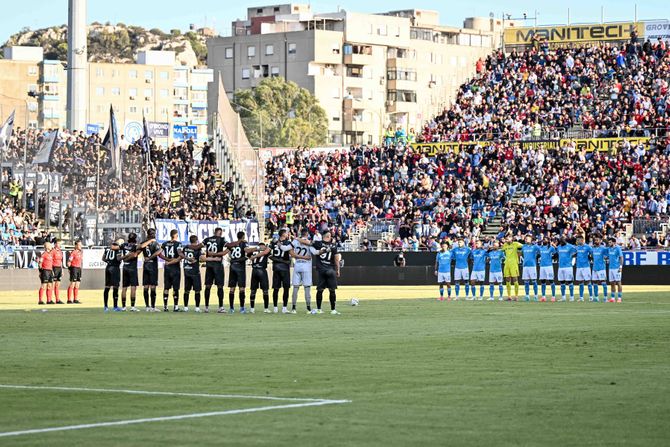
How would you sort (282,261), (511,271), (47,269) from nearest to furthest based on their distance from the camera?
1. (282,261)
2. (47,269)
3. (511,271)

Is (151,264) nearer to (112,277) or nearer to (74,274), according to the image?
(112,277)

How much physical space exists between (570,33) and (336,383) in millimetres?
73506

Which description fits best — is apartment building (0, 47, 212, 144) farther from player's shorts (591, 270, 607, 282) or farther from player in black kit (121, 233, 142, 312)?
player in black kit (121, 233, 142, 312)

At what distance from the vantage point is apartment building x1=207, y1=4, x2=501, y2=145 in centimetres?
14038

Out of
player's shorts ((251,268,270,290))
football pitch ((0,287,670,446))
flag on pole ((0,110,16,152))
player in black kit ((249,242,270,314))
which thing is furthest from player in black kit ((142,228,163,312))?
flag on pole ((0,110,16,152))

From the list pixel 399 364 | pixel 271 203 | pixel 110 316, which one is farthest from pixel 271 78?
pixel 399 364

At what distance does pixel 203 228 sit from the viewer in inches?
2448

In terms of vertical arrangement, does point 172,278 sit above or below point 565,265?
below

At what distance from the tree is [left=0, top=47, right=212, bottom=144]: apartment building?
3583 cm

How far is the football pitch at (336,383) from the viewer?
1156cm

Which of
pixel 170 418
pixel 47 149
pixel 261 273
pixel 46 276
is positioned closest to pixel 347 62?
pixel 47 149

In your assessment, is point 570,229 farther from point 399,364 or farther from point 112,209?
point 399,364

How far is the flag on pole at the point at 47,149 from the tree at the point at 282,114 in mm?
65536

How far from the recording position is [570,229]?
62000 mm
